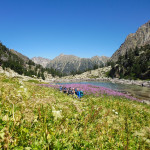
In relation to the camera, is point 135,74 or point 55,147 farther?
point 135,74

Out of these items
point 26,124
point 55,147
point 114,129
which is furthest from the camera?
point 114,129

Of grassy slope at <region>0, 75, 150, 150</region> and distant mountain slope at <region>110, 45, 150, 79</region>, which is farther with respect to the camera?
distant mountain slope at <region>110, 45, 150, 79</region>

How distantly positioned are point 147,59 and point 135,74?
16.3 meters

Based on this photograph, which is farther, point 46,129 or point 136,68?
point 136,68

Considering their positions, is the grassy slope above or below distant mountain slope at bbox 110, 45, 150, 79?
below

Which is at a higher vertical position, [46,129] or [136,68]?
[136,68]

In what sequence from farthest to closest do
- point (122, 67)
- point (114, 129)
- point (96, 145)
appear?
point (122, 67) → point (114, 129) → point (96, 145)

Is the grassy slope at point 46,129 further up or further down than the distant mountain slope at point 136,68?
further down

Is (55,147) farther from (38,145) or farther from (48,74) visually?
(48,74)

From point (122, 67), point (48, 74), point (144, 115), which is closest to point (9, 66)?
point (48, 74)

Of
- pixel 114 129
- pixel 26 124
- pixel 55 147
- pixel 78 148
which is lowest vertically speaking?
pixel 114 129

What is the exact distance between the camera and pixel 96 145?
12.3 feet

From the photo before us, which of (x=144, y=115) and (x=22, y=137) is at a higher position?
(x=22, y=137)

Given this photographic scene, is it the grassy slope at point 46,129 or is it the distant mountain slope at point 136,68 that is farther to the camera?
the distant mountain slope at point 136,68
